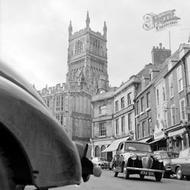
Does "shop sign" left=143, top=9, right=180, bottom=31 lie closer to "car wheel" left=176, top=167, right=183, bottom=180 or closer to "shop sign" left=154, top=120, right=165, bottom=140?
"shop sign" left=154, top=120, right=165, bottom=140

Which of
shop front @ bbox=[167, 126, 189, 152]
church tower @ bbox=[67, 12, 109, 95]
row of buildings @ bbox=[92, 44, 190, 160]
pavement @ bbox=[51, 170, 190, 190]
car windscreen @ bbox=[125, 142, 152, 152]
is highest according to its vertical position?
church tower @ bbox=[67, 12, 109, 95]

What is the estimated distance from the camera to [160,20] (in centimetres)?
3416

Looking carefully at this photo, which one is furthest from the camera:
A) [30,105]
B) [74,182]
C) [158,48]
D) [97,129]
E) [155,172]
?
[97,129]

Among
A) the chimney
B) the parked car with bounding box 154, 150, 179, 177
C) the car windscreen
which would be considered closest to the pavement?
the car windscreen

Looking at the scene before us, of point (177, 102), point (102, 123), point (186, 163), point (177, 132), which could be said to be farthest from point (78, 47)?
point (186, 163)

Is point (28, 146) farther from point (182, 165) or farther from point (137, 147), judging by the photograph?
point (182, 165)

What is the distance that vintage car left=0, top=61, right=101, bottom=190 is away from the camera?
1.50 meters

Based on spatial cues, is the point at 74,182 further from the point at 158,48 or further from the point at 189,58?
the point at 158,48

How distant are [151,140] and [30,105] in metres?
30.2

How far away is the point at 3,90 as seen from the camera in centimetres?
156

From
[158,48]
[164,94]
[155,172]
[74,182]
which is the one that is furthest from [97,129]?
[74,182]

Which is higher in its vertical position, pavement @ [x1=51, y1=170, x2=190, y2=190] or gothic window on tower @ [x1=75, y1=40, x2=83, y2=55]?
gothic window on tower @ [x1=75, y1=40, x2=83, y2=55]

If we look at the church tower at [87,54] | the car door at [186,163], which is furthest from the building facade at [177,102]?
the church tower at [87,54]

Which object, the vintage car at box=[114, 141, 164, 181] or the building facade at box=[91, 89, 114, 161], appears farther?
the building facade at box=[91, 89, 114, 161]
